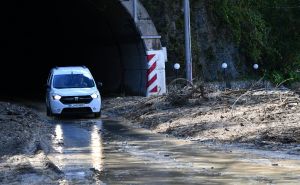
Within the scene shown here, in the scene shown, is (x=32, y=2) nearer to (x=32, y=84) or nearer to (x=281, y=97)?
(x=32, y=84)

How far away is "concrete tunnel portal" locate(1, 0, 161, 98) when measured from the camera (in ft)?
92.8

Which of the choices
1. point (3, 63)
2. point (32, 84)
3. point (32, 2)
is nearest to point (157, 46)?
point (32, 2)

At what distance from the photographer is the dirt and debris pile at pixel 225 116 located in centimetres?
1406

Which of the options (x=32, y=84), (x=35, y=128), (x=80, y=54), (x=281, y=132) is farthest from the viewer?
(x=32, y=84)

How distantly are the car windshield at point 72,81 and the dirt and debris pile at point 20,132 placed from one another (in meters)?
2.05

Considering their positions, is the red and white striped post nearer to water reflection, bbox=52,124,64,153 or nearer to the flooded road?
water reflection, bbox=52,124,64,153

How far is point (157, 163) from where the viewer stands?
1145 centimetres

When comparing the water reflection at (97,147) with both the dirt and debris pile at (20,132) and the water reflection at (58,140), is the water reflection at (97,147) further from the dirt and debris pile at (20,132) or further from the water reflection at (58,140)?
the dirt and debris pile at (20,132)

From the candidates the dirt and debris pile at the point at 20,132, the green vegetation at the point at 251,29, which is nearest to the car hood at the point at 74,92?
the dirt and debris pile at the point at 20,132

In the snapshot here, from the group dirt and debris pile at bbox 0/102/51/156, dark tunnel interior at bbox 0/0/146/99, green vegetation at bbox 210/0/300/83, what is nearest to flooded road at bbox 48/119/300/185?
dirt and debris pile at bbox 0/102/51/156

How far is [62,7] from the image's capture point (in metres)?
36.0

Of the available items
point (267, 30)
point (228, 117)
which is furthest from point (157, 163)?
point (267, 30)

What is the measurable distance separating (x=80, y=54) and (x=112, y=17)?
10.4 m

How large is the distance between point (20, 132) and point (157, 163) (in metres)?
5.80
